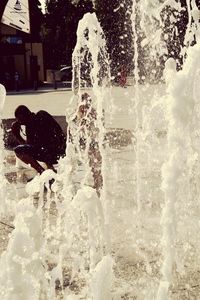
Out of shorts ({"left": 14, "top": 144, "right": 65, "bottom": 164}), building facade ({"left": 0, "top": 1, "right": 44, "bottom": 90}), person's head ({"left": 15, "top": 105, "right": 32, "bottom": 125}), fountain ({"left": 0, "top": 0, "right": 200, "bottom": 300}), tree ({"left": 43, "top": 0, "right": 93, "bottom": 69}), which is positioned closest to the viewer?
fountain ({"left": 0, "top": 0, "right": 200, "bottom": 300})

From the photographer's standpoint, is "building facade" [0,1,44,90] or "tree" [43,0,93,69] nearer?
"building facade" [0,1,44,90]

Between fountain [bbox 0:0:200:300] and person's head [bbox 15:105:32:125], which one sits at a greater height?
person's head [bbox 15:105:32:125]

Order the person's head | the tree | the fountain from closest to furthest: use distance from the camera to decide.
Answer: the fountain < the person's head < the tree

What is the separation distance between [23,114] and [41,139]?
1.45 feet

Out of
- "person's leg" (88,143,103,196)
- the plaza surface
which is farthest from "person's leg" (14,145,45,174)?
"person's leg" (88,143,103,196)

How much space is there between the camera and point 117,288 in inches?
161

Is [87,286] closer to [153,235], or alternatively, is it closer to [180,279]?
[180,279]

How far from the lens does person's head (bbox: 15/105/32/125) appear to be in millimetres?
6828

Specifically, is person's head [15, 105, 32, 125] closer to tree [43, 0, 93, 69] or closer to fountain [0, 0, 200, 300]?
fountain [0, 0, 200, 300]

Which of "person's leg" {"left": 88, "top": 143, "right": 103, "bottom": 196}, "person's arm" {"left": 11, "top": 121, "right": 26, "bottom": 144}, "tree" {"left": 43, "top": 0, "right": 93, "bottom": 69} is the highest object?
"tree" {"left": 43, "top": 0, "right": 93, "bottom": 69}

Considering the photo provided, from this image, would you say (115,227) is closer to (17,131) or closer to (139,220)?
(139,220)

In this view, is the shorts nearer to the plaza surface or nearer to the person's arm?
the person's arm

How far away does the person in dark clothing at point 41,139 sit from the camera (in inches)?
273

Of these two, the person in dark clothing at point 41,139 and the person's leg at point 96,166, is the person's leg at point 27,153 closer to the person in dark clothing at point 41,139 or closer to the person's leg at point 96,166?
the person in dark clothing at point 41,139
